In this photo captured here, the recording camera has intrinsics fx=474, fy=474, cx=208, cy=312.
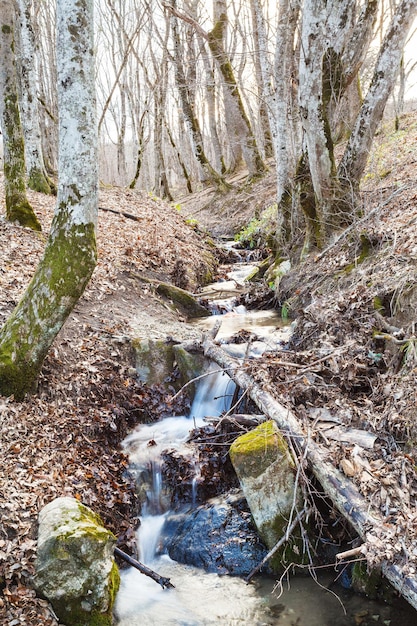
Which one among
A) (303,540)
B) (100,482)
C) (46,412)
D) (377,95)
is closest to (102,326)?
(46,412)

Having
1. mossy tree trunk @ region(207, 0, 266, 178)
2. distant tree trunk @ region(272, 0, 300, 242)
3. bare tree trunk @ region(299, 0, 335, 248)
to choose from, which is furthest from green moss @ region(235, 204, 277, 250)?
bare tree trunk @ region(299, 0, 335, 248)

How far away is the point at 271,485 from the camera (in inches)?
194

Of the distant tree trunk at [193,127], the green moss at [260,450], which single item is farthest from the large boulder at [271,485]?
the distant tree trunk at [193,127]

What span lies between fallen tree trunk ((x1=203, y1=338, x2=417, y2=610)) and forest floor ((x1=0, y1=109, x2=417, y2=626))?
9cm

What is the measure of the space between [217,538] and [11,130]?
8.03 m

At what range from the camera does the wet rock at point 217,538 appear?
5066 mm

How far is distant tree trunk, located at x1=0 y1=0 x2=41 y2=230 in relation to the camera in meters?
8.55

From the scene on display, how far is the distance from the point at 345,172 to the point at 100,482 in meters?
7.21

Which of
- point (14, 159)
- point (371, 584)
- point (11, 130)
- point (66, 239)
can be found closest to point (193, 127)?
point (11, 130)

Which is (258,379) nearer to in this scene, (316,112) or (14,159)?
(316,112)

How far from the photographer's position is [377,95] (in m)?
8.67

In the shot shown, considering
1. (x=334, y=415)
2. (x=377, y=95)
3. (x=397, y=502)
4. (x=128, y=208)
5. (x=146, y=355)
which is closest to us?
(x=397, y=502)

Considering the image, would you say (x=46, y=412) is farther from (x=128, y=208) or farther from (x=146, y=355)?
(x=128, y=208)

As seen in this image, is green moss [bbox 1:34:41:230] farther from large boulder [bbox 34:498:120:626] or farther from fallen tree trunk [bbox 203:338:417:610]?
large boulder [bbox 34:498:120:626]
